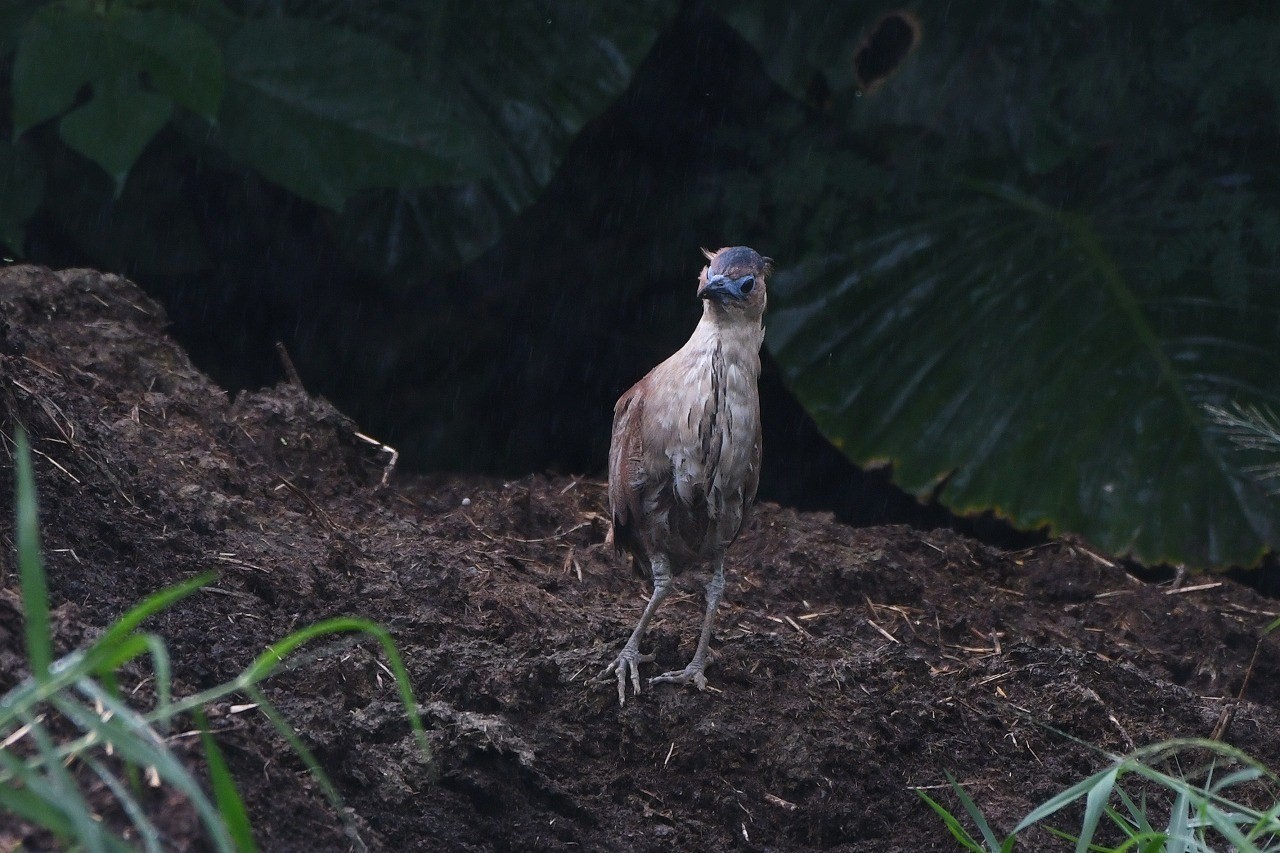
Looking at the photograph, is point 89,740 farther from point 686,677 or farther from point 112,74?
point 112,74

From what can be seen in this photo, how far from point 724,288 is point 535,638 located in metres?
1.25

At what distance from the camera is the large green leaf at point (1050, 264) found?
19.0ft

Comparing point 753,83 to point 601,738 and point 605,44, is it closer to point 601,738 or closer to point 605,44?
point 605,44

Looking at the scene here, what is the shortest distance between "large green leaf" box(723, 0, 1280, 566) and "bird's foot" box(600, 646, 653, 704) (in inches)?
101

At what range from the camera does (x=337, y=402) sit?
23.6ft

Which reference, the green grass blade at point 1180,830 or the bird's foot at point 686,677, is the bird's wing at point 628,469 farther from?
the green grass blade at point 1180,830

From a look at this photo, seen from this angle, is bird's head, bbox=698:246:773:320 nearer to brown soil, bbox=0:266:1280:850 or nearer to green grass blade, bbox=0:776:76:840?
brown soil, bbox=0:266:1280:850

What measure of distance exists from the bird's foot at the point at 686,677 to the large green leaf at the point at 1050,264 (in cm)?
249

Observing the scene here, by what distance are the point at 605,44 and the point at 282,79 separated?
1.61 m

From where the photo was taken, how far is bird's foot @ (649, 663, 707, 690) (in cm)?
369

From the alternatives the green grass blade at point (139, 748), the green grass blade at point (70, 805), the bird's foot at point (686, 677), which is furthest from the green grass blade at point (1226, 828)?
the green grass blade at point (70, 805)

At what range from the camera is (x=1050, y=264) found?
603 cm

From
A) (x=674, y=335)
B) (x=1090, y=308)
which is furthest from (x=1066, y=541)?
(x=674, y=335)

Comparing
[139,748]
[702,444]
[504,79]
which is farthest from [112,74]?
[139,748]
